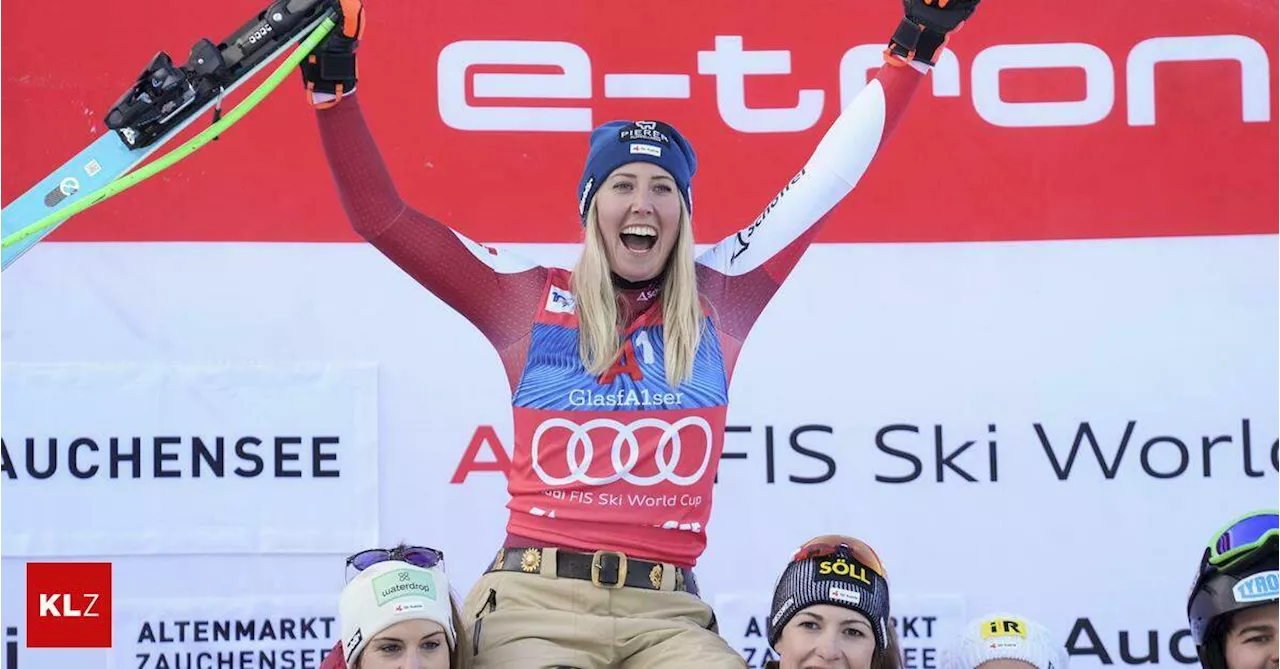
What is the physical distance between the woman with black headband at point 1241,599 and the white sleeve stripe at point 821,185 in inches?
38.6

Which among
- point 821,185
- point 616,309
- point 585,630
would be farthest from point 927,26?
point 585,630

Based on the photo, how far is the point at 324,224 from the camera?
4.36 meters

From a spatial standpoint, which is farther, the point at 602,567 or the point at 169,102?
the point at 602,567

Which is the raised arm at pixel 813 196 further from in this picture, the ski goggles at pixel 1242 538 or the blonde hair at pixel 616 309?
the ski goggles at pixel 1242 538

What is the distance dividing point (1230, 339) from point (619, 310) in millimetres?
1938

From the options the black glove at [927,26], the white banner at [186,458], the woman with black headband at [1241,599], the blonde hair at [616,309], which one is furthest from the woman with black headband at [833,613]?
the white banner at [186,458]

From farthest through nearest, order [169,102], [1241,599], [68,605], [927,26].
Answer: [68,605] → [927,26] → [1241,599] → [169,102]

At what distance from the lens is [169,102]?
2961 mm

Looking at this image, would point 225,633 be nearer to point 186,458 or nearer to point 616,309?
point 186,458

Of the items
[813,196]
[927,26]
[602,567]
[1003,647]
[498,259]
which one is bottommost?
[1003,647]

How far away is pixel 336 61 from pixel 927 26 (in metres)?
1.13

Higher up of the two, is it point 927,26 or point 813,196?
point 927,26

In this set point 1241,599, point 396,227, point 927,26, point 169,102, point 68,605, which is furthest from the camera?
point 68,605

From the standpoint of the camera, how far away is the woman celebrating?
3.14 meters
